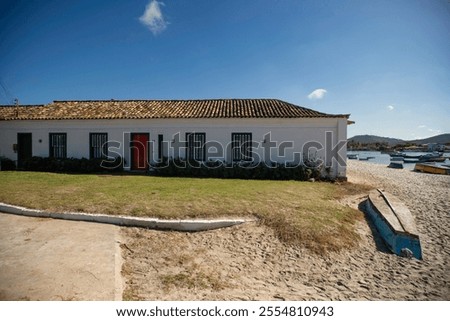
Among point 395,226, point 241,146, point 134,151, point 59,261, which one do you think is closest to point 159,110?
point 134,151

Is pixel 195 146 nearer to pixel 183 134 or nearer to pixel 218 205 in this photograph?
pixel 183 134

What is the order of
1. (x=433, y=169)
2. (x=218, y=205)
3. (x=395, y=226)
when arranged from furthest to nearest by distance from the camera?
1. (x=433, y=169)
2. (x=218, y=205)
3. (x=395, y=226)

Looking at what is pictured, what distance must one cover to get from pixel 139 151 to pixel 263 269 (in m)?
11.7

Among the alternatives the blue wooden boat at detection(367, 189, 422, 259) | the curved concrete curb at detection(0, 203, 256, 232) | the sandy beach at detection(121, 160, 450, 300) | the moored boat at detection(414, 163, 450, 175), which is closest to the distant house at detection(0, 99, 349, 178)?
the blue wooden boat at detection(367, 189, 422, 259)

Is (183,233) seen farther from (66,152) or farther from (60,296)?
(66,152)

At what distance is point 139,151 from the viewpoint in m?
13.8

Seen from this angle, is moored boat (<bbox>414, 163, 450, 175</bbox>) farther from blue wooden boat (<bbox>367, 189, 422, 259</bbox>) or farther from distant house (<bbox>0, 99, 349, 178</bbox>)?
blue wooden boat (<bbox>367, 189, 422, 259</bbox>)

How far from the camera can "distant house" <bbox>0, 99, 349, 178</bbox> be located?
12539 millimetres

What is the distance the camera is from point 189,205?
6.16 metres

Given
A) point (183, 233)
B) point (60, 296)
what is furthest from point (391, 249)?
point (60, 296)

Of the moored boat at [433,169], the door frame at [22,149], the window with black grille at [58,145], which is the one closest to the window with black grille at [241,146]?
the window with black grille at [58,145]

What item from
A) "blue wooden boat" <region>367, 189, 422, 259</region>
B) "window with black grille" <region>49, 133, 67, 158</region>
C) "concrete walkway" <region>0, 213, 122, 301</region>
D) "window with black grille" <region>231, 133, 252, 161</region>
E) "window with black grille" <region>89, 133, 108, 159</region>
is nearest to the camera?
"concrete walkway" <region>0, 213, 122, 301</region>

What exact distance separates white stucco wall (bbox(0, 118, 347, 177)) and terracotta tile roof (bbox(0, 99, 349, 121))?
32 centimetres

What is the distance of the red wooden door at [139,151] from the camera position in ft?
44.8
